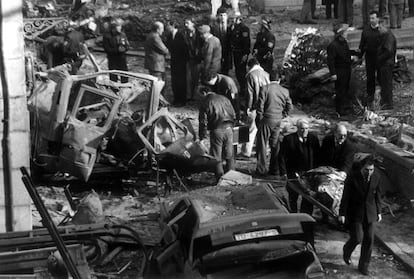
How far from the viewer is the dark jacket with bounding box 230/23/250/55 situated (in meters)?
18.0

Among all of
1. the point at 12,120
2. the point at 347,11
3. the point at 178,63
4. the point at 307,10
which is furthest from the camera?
the point at 307,10

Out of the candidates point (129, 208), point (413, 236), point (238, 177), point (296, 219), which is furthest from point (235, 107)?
point (296, 219)

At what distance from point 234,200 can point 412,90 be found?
9804 mm

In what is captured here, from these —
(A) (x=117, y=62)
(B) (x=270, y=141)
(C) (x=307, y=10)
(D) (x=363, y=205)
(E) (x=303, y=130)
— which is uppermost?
(C) (x=307, y=10)

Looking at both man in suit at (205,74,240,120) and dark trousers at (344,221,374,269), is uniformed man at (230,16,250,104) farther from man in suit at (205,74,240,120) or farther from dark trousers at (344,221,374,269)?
dark trousers at (344,221,374,269)

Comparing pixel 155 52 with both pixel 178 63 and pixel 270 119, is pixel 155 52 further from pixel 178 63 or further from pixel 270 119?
pixel 270 119

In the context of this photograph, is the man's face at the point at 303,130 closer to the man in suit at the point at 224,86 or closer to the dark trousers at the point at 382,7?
the man in suit at the point at 224,86

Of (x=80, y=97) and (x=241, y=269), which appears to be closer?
(x=241, y=269)

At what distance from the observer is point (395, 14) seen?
21266 mm

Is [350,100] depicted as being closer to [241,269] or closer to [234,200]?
[234,200]

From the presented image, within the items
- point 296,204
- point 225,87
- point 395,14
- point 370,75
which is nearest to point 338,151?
point 296,204

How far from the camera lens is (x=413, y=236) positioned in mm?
11812

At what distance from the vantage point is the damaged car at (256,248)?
8461 millimetres

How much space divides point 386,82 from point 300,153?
5450 millimetres
